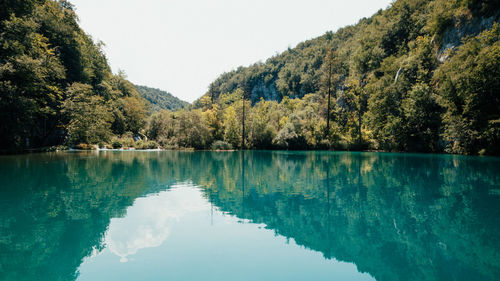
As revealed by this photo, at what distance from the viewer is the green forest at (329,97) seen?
96.3 ft

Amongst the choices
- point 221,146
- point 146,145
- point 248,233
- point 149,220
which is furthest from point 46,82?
point 248,233

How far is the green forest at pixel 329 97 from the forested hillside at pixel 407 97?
6.3 inches

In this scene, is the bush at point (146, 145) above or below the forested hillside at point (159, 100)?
below

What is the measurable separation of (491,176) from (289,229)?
1607 cm

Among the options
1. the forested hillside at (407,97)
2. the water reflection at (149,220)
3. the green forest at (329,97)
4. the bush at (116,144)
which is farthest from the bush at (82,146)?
the water reflection at (149,220)

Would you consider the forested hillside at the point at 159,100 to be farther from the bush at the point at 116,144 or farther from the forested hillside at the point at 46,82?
the bush at the point at 116,144

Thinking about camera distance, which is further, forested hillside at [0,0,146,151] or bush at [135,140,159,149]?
bush at [135,140,159,149]

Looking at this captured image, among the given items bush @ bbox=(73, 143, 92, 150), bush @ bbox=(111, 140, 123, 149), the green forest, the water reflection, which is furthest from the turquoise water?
bush @ bbox=(111, 140, 123, 149)

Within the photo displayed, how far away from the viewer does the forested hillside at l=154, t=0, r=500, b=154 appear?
30297mm

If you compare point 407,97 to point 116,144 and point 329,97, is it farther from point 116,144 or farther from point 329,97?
point 116,144

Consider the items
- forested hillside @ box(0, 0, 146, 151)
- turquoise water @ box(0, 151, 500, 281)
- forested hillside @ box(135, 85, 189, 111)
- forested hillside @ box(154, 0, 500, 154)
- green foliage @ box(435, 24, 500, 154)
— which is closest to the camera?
turquoise water @ box(0, 151, 500, 281)

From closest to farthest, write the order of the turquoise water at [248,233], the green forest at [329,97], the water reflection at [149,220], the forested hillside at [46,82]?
the turquoise water at [248,233] < the water reflection at [149,220] < the forested hillside at [46,82] < the green forest at [329,97]

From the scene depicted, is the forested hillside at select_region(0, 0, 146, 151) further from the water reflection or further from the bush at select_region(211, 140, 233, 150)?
the water reflection

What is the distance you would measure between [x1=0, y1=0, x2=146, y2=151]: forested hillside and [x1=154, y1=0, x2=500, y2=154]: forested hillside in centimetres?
1787
